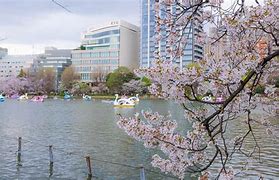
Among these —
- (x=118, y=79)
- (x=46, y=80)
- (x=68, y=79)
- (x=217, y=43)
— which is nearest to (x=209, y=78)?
(x=217, y=43)

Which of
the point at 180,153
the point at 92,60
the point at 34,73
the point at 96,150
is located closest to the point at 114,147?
the point at 96,150

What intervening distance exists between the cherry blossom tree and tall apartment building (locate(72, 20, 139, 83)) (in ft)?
343

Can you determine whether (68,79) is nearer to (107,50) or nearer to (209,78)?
(107,50)

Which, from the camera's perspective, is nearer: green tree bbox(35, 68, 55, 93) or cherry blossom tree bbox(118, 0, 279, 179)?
cherry blossom tree bbox(118, 0, 279, 179)

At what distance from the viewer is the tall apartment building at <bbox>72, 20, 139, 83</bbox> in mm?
112875

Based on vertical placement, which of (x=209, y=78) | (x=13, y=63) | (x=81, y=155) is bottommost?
(x=81, y=155)

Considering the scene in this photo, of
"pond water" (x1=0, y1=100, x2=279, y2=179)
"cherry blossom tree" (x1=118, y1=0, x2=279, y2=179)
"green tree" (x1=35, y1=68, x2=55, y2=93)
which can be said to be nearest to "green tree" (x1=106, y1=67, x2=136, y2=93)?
"green tree" (x1=35, y1=68, x2=55, y2=93)

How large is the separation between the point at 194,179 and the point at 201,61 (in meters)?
7.01

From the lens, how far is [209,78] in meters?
3.72

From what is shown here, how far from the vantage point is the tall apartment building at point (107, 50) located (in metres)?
113

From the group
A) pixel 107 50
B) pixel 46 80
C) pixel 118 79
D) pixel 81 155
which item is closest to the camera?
pixel 81 155

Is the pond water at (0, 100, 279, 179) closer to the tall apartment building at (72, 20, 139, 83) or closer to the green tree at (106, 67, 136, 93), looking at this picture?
the green tree at (106, 67, 136, 93)

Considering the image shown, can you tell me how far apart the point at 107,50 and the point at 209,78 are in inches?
4461

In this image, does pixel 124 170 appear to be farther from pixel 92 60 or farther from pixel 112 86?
pixel 92 60
